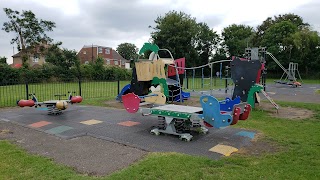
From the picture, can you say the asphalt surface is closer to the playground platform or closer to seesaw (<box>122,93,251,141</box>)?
the playground platform

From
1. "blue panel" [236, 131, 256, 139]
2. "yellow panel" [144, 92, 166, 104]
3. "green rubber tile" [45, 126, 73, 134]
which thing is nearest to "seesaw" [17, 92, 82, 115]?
"green rubber tile" [45, 126, 73, 134]

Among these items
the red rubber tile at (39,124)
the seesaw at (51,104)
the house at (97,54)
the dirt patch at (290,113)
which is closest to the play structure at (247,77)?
the dirt patch at (290,113)

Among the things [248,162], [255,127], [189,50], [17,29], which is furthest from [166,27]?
[248,162]

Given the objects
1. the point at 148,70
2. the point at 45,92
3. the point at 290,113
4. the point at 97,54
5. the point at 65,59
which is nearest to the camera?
the point at 290,113

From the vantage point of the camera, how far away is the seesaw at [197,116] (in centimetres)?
580

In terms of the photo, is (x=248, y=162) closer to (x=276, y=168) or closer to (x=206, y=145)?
(x=276, y=168)

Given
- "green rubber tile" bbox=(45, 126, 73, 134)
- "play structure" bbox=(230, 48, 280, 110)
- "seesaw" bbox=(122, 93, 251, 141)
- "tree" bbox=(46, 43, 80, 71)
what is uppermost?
"tree" bbox=(46, 43, 80, 71)

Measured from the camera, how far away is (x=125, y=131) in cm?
693

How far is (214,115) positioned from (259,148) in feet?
3.74

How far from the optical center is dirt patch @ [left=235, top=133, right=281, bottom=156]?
203 inches

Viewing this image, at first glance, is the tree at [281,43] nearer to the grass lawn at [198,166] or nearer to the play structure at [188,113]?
the play structure at [188,113]

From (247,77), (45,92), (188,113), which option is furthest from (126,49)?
(188,113)

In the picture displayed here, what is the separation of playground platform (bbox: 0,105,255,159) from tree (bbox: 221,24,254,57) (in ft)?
133

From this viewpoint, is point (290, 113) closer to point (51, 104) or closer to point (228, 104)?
point (228, 104)
